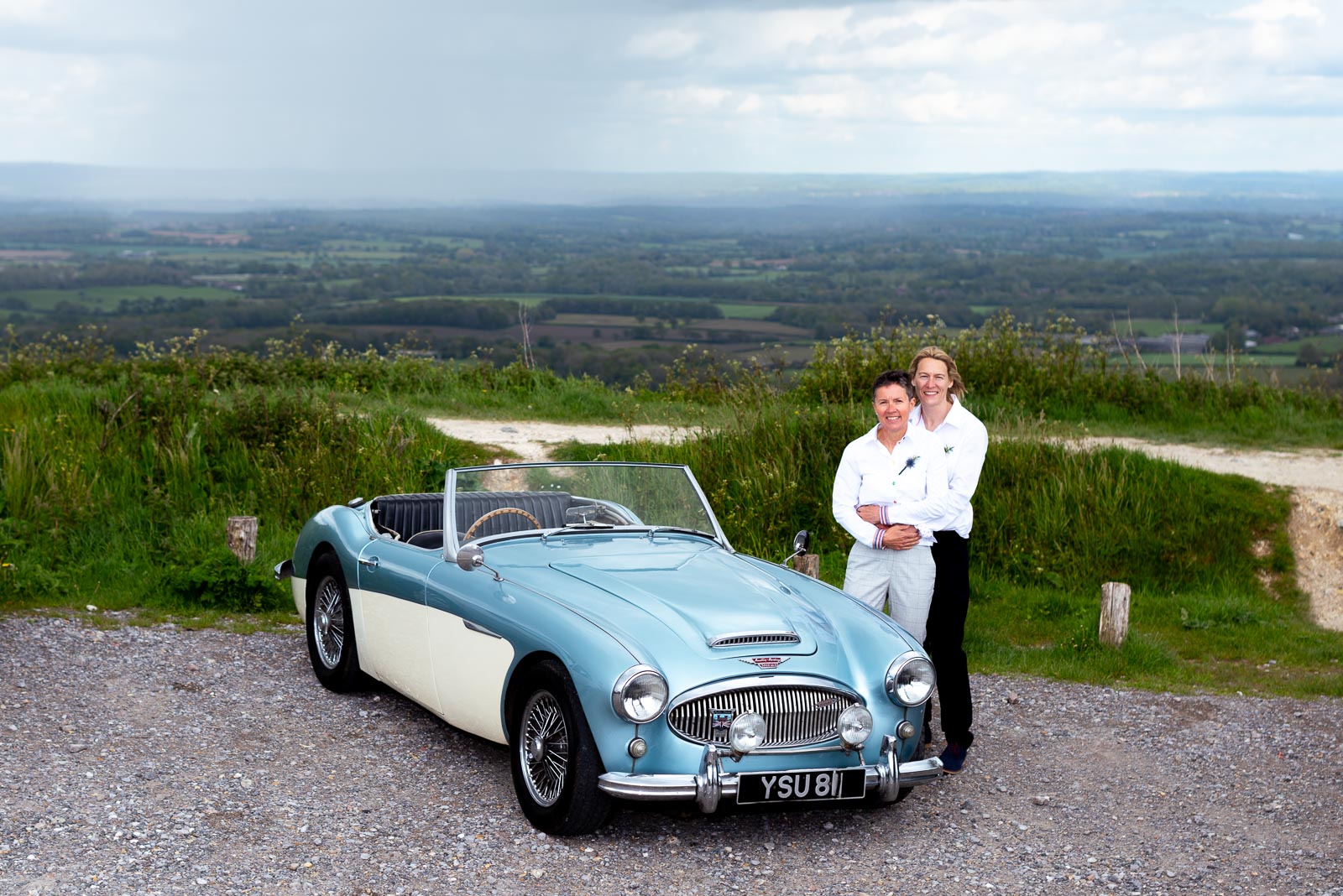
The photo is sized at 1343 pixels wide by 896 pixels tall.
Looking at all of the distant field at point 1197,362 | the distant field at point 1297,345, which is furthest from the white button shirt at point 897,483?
the distant field at point 1297,345

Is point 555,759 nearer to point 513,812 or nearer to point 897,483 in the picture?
point 513,812

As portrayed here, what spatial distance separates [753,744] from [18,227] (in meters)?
203

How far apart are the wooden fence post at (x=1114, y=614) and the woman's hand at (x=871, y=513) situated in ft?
12.2

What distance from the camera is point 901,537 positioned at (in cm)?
639

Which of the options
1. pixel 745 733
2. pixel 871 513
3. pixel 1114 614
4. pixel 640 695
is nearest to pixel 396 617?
pixel 640 695

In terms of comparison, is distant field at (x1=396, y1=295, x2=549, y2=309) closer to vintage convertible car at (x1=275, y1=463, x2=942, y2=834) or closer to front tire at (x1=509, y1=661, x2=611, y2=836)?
vintage convertible car at (x1=275, y1=463, x2=942, y2=834)

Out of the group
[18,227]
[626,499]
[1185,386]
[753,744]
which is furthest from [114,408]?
[18,227]

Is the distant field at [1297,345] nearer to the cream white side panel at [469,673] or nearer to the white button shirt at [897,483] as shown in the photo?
the white button shirt at [897,483]

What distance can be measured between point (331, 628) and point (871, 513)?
347cm

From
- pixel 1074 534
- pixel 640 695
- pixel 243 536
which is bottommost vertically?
pixel 1074 534

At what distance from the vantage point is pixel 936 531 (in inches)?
255

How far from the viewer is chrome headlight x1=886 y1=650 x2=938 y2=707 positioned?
5.65m

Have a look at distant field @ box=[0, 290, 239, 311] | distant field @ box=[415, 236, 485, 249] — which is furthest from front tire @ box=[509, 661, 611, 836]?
distant field @ box=[415, 236, 485, 249]

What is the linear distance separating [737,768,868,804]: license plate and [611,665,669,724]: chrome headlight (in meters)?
0.44
